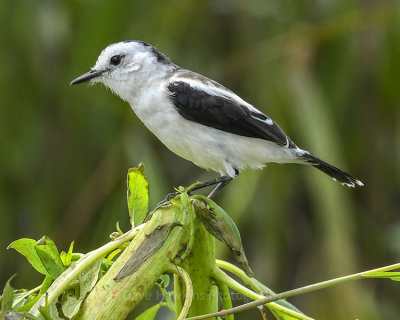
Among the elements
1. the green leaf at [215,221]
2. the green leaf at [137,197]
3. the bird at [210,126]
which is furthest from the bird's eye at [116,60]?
the green leaf at [215,221]

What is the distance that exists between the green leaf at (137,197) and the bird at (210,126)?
99 cm

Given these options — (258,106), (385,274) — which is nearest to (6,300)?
(385,274)

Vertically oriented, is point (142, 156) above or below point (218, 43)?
below

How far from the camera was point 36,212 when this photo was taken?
3.70 meters

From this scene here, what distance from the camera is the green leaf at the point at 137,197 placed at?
1364 millimetres

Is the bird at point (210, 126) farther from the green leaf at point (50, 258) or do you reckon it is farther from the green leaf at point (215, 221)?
the green leaf at point (50, 258)

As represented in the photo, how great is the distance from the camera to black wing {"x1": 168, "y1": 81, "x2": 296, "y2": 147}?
2.52 meters

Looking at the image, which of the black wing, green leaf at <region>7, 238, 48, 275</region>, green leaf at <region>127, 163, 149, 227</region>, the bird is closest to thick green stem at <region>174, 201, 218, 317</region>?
green leaf at <region>127, 163, 149, 227</region>

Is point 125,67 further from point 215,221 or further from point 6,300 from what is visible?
point 6,300

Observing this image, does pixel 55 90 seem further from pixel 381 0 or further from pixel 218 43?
pixel 381 0

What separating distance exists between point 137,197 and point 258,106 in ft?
6.89

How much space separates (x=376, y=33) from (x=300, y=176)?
0.83m

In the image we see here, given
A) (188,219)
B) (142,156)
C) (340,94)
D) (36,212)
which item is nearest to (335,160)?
(340,94)

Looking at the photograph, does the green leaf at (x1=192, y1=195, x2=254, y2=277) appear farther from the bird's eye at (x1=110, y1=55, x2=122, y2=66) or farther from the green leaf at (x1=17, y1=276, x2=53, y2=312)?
the bird's eye at (x1=110, y1=55, x2=122, y2=66)
